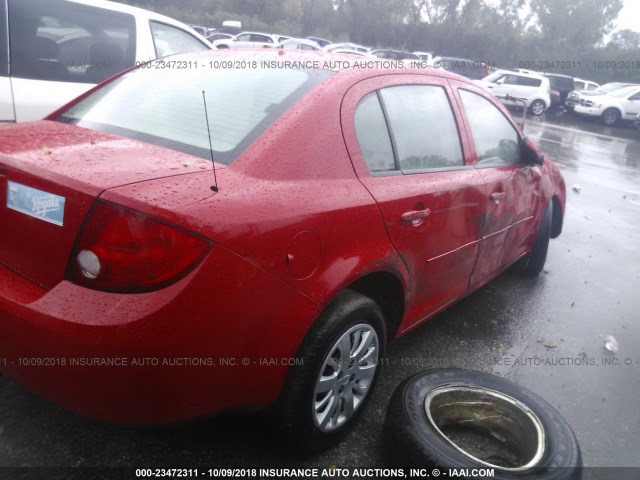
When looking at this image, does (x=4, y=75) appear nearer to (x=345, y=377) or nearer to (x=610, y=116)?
(x=345, y=377)

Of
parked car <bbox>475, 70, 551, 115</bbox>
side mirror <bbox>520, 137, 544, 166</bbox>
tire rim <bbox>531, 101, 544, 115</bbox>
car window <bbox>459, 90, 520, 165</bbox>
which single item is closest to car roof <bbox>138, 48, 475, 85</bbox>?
car window <bbox>459, 90, 520, 165</bbox>

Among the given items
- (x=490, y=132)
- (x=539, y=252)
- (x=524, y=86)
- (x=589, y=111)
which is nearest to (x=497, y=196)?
(x=490, y=132)

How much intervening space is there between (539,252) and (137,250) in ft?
12.6

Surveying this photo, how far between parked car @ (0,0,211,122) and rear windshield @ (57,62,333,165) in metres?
1.67

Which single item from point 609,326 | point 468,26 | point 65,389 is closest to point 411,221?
point 65,389

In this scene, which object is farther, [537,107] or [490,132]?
[537,107]

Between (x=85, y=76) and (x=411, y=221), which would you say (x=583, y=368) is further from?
(x=85, y=76)

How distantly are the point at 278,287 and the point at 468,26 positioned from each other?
50.6 metres

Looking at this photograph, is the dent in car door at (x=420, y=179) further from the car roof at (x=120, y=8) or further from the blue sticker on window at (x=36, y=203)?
the car roof at (x=120, y=8)

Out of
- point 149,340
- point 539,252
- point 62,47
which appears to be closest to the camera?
point 149,340

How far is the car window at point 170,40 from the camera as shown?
199 inches

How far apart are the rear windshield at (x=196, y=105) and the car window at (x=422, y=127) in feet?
1.43

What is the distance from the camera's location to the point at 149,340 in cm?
163

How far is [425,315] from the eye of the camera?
301cm
